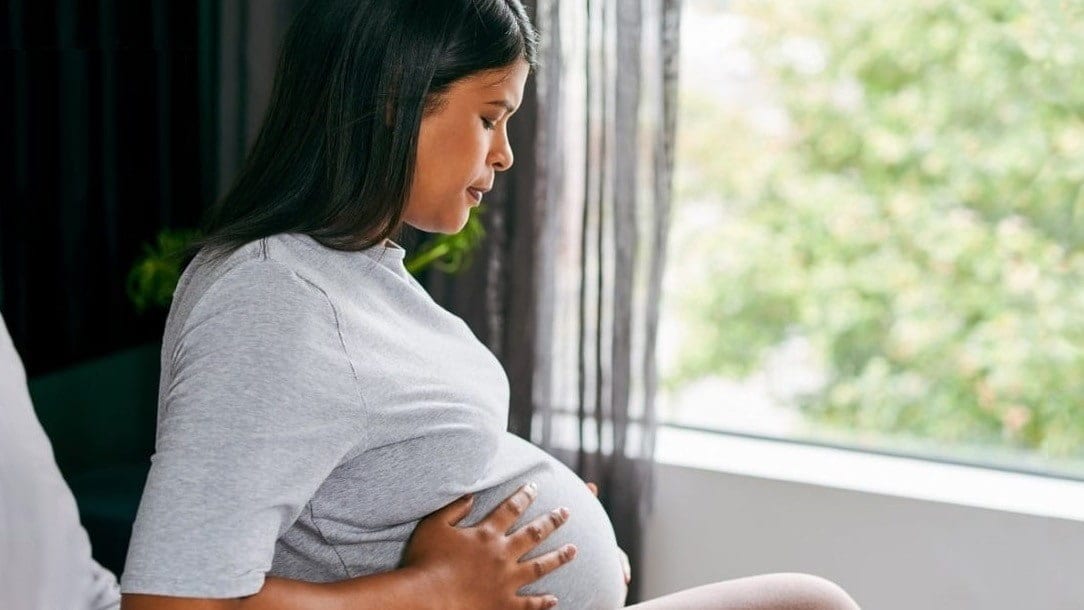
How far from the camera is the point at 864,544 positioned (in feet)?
6.92

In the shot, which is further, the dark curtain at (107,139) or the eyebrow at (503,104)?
the dark curtain at (107,139)

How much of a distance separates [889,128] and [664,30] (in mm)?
772

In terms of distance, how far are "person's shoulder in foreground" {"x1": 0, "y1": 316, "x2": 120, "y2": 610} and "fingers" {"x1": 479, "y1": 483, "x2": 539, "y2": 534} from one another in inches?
21.1

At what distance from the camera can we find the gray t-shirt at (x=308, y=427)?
82 cm

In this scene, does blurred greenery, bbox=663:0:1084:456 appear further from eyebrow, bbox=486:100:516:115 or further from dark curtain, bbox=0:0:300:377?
eyebrow, bbox=486:100:516:115

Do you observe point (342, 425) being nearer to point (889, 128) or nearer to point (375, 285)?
point (375, 285)

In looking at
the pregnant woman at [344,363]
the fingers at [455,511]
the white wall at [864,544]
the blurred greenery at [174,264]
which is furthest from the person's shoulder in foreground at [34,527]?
the white wall at [864,544]

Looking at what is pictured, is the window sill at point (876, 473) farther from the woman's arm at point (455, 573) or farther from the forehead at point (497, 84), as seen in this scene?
the forehead at point (497, 84)

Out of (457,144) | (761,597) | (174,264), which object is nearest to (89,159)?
(174,264)

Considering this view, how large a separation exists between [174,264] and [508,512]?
106 centimetres

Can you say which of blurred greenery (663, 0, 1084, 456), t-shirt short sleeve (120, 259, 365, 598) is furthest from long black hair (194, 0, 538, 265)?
blurred greenery (663, 0, 1084, 456)

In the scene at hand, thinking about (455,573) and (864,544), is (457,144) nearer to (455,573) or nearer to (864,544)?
(455,573)

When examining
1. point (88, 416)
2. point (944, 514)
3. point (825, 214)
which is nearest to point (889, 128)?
point (825, 214)

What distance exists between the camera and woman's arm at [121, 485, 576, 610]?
0.95 m
